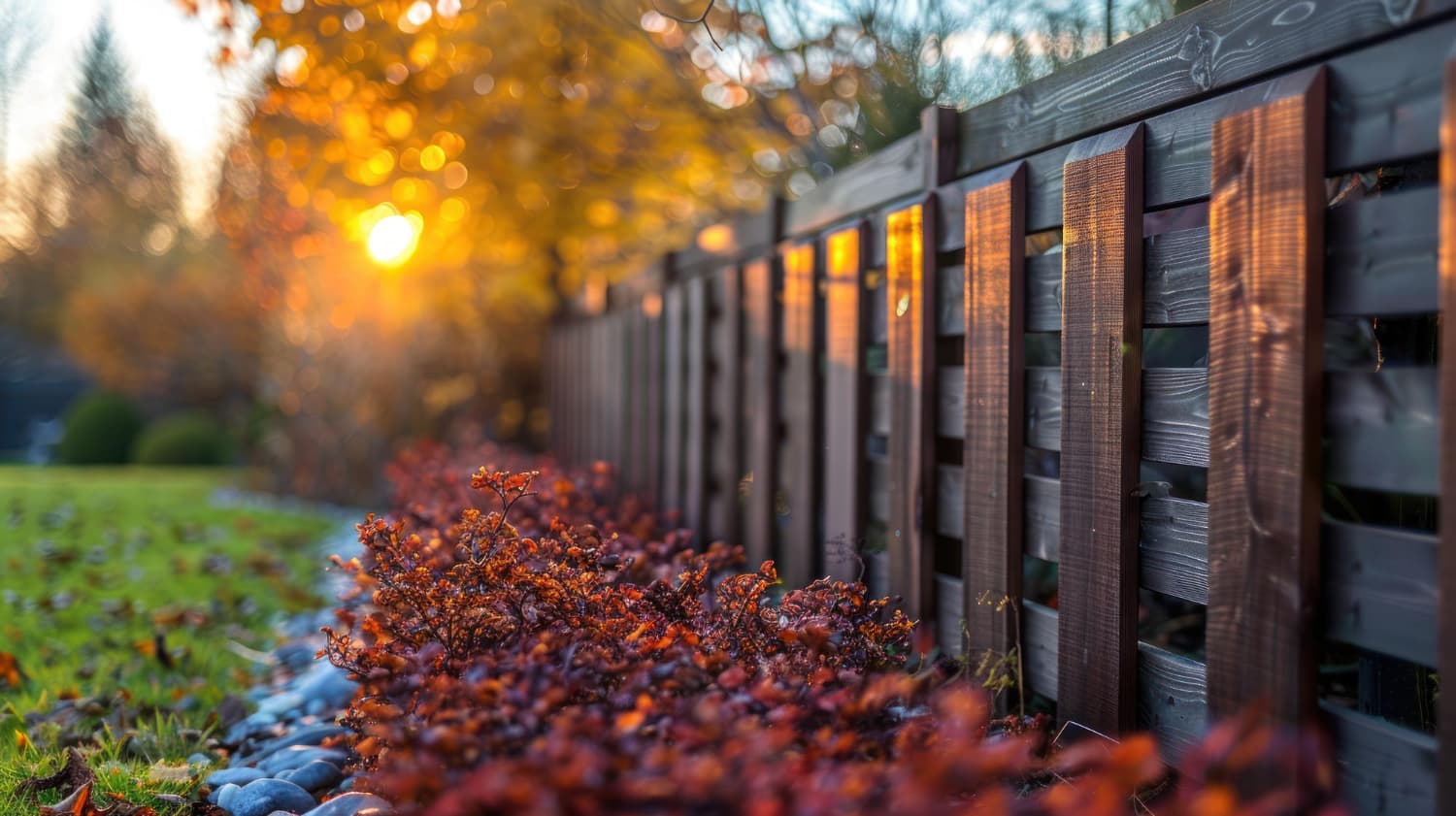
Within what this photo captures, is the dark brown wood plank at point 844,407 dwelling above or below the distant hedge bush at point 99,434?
above

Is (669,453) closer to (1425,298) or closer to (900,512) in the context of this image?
(900,512)

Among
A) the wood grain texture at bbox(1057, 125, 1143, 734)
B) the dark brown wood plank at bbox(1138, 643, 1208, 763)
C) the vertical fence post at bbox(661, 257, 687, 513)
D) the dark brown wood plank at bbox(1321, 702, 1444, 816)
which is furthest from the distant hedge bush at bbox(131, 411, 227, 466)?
the dark brown wood plank at bbox(1321, 702, 1444, 816)

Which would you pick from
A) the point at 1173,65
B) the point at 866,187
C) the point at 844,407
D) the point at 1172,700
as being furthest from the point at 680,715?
the point at 866,187

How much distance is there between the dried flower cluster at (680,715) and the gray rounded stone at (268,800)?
0.38m

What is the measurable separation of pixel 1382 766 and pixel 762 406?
243cm

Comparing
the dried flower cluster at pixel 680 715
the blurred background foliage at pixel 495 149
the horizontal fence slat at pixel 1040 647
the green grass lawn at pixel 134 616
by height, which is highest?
the blurred background foliage at pixel 495 149

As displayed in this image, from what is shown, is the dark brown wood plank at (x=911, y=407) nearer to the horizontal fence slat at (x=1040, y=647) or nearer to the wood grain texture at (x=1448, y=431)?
the horizontal fence slat at (x=1040, y=647)

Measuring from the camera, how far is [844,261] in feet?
10.1

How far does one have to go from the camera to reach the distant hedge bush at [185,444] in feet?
59.9

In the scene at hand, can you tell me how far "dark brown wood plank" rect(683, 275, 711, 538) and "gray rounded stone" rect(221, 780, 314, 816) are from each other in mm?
2110

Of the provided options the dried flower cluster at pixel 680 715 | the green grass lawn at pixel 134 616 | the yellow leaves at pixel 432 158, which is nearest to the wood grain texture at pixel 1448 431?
the dried flower cluster at pixel 680 715

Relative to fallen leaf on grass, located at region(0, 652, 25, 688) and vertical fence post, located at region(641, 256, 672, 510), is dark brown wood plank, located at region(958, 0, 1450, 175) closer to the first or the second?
vertical fence post, located at region(641, 256, 672, 510)

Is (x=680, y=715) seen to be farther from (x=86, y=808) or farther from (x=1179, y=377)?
(x=86, y=808)

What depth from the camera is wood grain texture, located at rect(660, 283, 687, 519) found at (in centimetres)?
467
